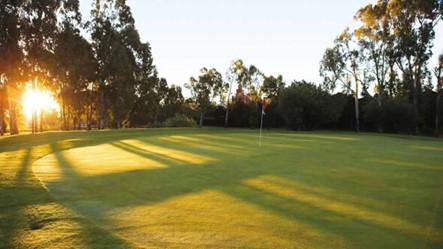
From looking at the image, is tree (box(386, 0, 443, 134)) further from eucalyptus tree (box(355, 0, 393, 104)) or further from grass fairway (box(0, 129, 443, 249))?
grass fairway (box(0, 129, 443, 249))

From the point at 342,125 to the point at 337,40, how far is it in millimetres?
13575

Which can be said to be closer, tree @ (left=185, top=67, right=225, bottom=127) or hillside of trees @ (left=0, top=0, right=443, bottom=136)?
hillside of trees @ (left=0, top=0, right=443, bottom=136)

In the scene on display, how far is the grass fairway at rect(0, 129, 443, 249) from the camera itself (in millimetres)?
5195

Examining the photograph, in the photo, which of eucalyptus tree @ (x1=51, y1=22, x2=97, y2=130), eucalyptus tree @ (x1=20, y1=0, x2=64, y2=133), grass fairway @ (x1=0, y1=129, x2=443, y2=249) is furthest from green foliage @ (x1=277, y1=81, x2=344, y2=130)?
grass fairway @ (x1=0, y1=129, x2=443, y2=249)

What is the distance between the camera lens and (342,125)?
60688mm

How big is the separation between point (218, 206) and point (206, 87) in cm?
6248

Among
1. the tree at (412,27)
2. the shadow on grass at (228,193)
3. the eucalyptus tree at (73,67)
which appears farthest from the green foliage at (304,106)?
the shadow on grass at (228,193)

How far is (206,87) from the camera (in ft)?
226

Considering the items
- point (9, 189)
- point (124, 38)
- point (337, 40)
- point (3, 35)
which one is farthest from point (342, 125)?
point (9, 189)

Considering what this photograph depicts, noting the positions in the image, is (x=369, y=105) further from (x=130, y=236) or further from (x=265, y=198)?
(x=130, y=236)

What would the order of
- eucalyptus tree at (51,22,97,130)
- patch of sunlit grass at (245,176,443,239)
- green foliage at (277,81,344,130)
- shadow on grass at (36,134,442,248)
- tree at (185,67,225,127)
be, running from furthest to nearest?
1. tree at (185,67,225,127)
2. green foliage at (277,81,344,130)
3. eucalyptus tree at (51,22,97,130)
4. patch of sunlit grass at (245,176,443,239)
5. shadow on grass at (36,134,442,248)

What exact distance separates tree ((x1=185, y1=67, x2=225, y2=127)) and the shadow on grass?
5622cm

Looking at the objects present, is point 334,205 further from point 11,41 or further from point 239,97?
point 239,97

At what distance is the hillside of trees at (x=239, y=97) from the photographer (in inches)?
1542
